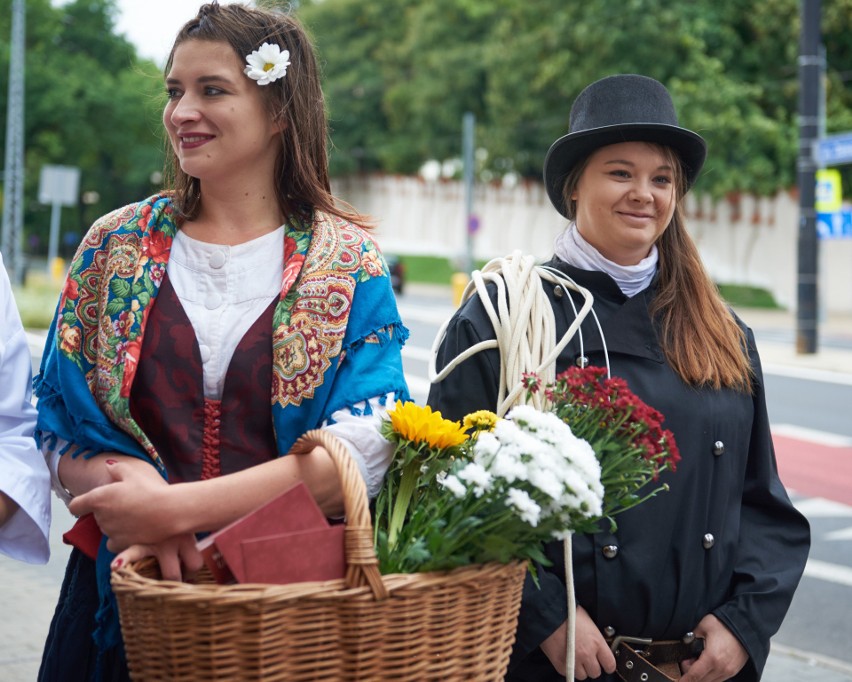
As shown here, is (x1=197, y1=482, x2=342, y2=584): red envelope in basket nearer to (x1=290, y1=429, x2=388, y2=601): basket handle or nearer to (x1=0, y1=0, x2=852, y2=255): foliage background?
(x1=290, y1=429, x2=388, y2=601): basket handle

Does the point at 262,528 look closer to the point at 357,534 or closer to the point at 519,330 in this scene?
the point at 357,534

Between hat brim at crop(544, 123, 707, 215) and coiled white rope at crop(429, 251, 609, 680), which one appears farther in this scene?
hat brim at crop(544, 123, 707, 215)

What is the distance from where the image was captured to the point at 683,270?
2.81m

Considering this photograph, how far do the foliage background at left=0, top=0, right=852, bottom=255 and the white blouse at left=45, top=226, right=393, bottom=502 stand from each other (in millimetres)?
16597

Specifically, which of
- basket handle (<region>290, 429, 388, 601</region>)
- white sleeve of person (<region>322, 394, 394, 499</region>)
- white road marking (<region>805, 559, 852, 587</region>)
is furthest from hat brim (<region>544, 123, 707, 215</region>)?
white road marking (<region>805, 559, 852, 587</region>)

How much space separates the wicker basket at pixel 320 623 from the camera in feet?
5.33

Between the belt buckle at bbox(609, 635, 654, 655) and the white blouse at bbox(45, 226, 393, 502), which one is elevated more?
the white blouse at bbox(45, 226, 393, 502)

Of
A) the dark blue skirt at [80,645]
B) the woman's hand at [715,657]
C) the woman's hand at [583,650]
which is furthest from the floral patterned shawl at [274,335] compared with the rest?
the woman's hand at [715,657]

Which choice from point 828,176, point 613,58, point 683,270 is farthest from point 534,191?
point 683,270

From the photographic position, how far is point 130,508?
6.15 feet

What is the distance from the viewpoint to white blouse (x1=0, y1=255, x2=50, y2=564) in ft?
6.91

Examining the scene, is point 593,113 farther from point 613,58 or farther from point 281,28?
point 613,58

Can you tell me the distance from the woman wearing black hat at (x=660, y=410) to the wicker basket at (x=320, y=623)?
2.37ft

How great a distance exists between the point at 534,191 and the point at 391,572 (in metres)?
42.9
